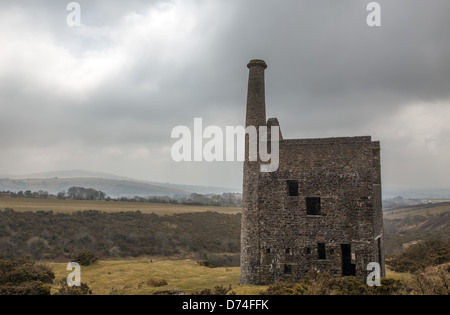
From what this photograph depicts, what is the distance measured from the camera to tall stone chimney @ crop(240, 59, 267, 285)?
18.2 meters

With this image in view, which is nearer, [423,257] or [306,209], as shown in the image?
[306,209]

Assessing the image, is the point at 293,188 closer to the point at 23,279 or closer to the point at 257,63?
the point at 257,63

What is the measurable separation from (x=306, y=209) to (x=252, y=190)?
3112mm

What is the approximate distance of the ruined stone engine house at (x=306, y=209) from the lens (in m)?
17.0

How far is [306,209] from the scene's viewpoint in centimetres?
1823

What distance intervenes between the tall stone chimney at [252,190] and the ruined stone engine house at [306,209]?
0.17ft

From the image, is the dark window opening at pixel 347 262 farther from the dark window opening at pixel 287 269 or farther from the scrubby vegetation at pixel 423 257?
the scrubby vegetation at pixel 423 257

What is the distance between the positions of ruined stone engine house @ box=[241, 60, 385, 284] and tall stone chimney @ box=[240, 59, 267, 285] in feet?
0.17

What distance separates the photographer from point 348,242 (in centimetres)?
1698

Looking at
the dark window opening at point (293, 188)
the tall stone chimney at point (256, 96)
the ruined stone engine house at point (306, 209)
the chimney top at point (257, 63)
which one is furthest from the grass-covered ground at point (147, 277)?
the chimney top at point (257, 63)

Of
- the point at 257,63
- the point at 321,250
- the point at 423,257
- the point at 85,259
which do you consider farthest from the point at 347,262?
the point at 85,259

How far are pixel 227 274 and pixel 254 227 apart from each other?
7.60 m
